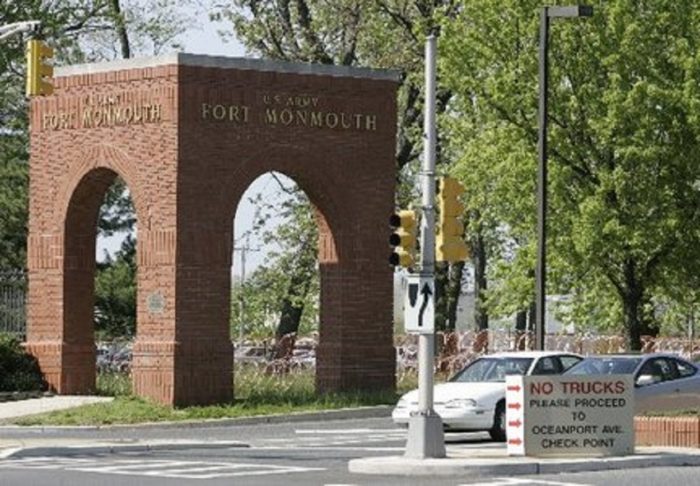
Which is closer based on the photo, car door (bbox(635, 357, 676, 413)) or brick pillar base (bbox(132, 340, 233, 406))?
car door (bbox(635, 357, 676, 413))

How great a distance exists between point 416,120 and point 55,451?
34353 mm

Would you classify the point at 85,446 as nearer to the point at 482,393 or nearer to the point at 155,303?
the point at 482,393

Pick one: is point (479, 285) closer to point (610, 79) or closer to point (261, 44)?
point (261, 44)

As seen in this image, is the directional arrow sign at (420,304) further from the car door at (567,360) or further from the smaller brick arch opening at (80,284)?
the smaller brick arch opening at (80,284)

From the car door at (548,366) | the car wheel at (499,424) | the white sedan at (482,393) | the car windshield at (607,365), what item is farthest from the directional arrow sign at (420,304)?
the car windshield at (607,365)

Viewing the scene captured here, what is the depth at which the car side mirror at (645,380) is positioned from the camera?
114 feet

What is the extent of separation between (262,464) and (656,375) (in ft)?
28.8

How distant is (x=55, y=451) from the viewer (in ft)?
105

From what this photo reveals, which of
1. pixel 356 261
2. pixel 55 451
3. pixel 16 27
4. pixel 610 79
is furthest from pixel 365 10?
pixel 55 451

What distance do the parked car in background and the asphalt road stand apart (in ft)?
8.13

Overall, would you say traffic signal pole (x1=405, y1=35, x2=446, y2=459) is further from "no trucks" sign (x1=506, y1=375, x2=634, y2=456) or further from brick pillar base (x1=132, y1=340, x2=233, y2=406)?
brick pillar base (x1=132, y1=340, x2=233, y2=406)

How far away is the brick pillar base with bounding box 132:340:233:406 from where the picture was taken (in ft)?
137

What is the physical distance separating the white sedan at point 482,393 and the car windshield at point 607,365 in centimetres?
33

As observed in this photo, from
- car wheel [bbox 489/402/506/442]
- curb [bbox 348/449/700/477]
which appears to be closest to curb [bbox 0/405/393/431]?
car wheel [bbox 489/402/506/442]
